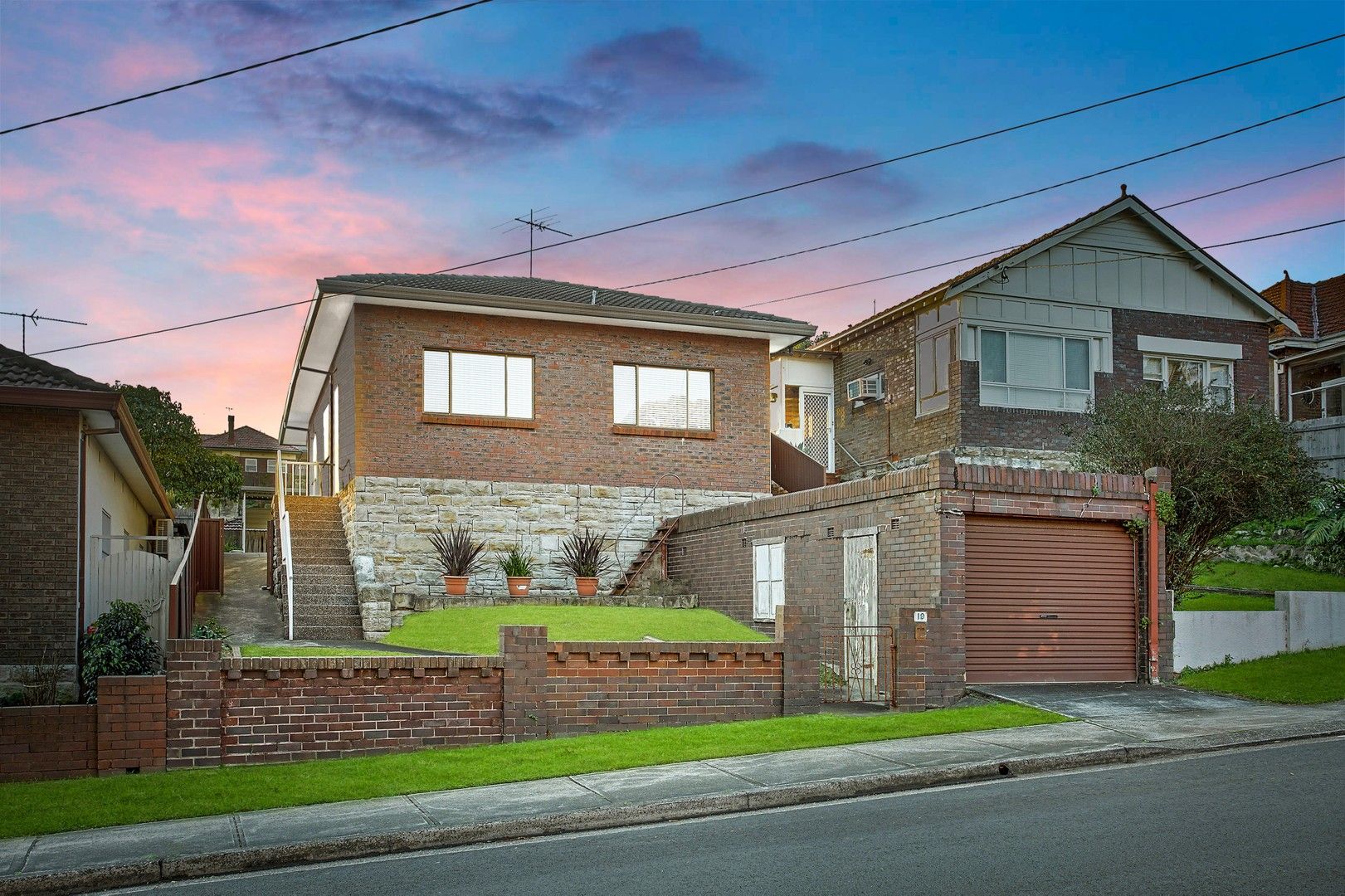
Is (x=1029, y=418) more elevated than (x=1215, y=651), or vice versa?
(x=1029, y=418)

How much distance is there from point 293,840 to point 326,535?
14.9 metres

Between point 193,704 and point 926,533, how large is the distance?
914 centimetres

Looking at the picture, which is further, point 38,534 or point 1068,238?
point 1068,238

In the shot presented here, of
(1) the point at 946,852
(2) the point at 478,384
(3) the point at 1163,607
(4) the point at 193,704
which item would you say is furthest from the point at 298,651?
(3) the point at 1163,607

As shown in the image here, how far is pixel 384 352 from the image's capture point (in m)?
22.2

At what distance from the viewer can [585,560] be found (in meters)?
22.4

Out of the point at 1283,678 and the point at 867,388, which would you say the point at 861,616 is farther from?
the point at 867,388

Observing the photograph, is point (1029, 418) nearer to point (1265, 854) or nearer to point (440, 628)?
point (440, 628)

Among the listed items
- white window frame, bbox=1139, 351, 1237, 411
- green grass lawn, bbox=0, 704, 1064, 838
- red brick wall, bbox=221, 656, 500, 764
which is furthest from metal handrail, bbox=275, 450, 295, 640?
white window frame, bbox=1139, 351, 1237, 411

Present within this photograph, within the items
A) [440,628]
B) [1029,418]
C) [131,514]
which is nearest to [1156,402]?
[1029,418]

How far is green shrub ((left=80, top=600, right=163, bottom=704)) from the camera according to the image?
12.5m

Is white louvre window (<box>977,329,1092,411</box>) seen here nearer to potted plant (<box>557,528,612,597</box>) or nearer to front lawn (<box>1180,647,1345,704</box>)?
potted plant (<box>557,528,612,597</box>)

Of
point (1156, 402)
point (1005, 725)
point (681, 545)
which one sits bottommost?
point (1005, 725)

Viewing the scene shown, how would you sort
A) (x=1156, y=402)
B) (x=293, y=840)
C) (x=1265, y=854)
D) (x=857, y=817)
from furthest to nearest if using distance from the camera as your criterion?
(x=1156, y=402), (x=857, y=817), (x=293, y=840), (x=1265, y=854)
